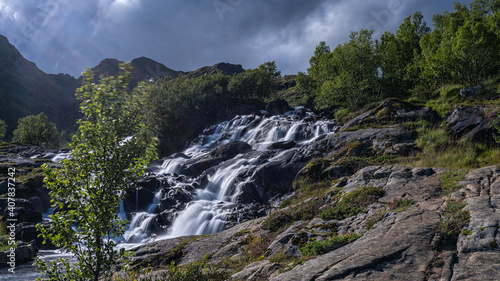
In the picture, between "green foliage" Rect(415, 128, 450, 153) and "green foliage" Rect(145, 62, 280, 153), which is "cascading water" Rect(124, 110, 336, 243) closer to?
"green foliage" Rect(415, 128, 450, 153)

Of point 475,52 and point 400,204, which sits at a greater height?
point 475,52

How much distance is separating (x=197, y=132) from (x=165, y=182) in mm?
36562

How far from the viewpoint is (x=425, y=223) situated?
7332 mm

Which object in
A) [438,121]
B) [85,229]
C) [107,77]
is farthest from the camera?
[438,121]

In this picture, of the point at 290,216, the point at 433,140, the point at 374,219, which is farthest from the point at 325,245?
the point at 433,140

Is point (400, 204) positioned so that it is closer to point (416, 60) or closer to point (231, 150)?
point (231, 150)

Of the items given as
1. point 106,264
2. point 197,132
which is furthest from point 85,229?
point 197,132

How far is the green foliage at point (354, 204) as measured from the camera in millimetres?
10984

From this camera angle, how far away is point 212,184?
30094 mm

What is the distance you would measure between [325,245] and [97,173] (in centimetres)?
670

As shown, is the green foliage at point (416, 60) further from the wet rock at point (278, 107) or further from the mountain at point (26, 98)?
the mountain at point (26, 98)

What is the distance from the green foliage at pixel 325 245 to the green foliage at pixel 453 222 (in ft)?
7.51

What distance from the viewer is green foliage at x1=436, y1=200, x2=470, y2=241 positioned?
21.2 ft

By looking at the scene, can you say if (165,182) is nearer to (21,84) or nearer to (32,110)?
(32,110)
